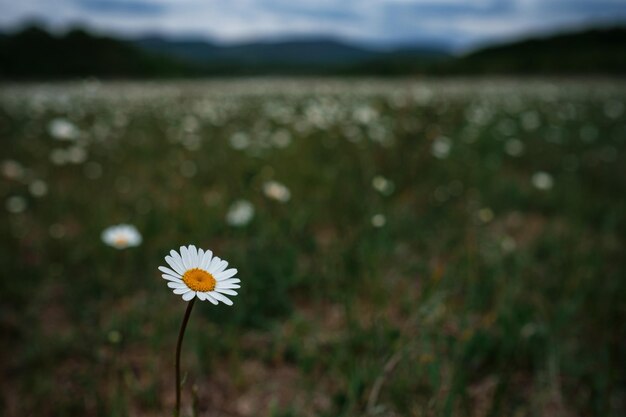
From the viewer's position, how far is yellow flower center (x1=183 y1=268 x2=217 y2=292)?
84 centimetres

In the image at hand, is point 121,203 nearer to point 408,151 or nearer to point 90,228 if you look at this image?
point 90,228

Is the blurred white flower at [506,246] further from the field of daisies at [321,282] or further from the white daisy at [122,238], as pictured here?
the white daisy at [122,238]

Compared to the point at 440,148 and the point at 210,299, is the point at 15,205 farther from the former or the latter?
the point at 440,148

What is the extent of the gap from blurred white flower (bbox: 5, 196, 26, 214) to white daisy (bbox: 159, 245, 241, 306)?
3.15 metres

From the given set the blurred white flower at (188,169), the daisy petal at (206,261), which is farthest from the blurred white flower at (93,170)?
the daisy petal at (206,261)

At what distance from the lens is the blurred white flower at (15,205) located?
11.2ft

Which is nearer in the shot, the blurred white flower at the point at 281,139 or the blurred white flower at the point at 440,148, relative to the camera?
the blurred white flower at the point at 440,148

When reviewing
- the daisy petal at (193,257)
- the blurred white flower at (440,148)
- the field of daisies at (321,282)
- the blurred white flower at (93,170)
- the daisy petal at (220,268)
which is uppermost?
the daisy petal at (193,257)

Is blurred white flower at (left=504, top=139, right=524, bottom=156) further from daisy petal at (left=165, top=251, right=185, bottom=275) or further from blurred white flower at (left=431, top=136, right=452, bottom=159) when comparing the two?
daisy petal at (left=165, top=251, right=185, bottom=275)

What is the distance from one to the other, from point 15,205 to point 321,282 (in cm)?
259

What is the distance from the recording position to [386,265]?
2.74 metres

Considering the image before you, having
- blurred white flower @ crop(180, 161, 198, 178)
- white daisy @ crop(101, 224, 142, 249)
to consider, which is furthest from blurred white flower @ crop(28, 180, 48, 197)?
white daisy @ crop(101, 224, 142, 249)

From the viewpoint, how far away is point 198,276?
87cm

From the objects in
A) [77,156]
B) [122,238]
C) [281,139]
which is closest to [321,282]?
[122,238]
